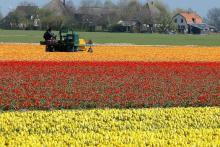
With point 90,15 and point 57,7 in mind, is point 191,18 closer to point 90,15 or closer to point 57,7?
point 90,15

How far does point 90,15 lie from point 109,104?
418ft

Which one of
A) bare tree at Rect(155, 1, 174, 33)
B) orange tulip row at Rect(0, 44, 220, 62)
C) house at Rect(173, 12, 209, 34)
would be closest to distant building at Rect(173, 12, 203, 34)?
house at Rect(173, 12, 209, 34)

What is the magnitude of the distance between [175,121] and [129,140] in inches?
112

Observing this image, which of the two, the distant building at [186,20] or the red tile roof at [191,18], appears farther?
the red tile roof at [191,18]

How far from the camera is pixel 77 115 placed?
1107 centimetres

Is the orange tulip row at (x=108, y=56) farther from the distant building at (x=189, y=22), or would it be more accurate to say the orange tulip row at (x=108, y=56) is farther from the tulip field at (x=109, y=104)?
the distant building at (x=189, y=22)

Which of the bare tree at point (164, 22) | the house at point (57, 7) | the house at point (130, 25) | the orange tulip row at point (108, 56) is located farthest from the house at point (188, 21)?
the orange tulip row at point (108, 56)

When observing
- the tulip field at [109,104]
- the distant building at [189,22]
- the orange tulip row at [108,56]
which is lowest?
the distant building at [189,22]

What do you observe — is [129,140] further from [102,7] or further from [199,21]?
[199,21]

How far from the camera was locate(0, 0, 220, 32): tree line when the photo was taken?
118500mm

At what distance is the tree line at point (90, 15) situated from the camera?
11850 centimetres

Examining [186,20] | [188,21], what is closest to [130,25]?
[186,20]

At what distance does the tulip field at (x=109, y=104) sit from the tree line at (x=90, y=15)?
88041 millimetres

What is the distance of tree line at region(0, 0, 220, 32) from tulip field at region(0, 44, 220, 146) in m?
88.0
